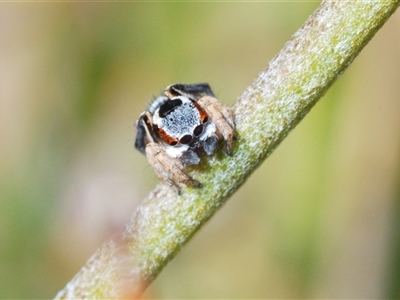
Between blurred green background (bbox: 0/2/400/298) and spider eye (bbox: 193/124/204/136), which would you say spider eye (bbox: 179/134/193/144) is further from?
blurred green background (bbox: 0/2/400/298)

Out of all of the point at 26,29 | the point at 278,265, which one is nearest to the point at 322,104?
the point at 278,265

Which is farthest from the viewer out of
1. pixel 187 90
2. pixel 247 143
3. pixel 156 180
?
pixel 156 180

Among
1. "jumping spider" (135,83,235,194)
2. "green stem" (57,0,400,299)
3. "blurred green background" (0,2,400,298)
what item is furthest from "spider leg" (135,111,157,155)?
"blurred green background" (0,2,400,298)

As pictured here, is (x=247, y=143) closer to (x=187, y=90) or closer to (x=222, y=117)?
(x=222, y=117)

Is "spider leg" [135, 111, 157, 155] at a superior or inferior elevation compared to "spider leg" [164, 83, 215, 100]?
inferior

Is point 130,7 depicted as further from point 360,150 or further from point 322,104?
point 360,150

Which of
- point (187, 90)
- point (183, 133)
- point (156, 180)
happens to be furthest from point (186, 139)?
point (156, 180)

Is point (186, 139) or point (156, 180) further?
point (156, 180)

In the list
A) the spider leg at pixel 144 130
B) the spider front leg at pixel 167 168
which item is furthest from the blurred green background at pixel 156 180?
the spider front leg at pixel 167 168

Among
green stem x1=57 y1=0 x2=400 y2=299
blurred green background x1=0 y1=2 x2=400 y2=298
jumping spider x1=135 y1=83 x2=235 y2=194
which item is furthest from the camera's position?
blurred green background x1=0 y1=2 x2=400 y2=298
